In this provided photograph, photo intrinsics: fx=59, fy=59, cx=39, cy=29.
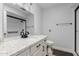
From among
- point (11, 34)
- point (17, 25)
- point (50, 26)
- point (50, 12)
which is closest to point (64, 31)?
point (50, 26)

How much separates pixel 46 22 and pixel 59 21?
66cm

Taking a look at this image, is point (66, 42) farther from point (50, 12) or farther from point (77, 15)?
point (50, 12)

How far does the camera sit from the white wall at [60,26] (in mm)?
2667

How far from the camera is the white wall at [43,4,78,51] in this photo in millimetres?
2667

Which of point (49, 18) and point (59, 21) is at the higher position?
point (49, 18)

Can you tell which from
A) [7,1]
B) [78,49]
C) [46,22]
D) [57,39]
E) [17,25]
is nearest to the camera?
[7,1]

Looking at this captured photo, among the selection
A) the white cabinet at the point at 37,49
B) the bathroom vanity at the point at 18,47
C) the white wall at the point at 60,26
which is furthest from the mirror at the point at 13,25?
the white wall at the point at 60,26

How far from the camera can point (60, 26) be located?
9.41 feet

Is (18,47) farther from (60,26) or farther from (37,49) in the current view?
(60,26)

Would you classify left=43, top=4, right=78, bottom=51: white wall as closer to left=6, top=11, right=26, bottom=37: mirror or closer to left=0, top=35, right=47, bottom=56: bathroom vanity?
left=6, top=11, right=26, bottom=37: mirror

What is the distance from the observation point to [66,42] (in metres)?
2.76

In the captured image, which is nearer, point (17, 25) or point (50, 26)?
point (17, 25)

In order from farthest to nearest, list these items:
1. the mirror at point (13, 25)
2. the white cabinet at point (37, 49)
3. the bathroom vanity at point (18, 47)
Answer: the mirror at point (13, 25) < the white cabinet at point (37, 49) < the bathroom vanity at point (18, 47)

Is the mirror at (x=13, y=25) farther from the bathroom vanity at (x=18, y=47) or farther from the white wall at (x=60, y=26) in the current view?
the white wall at (x=60, y=26)
